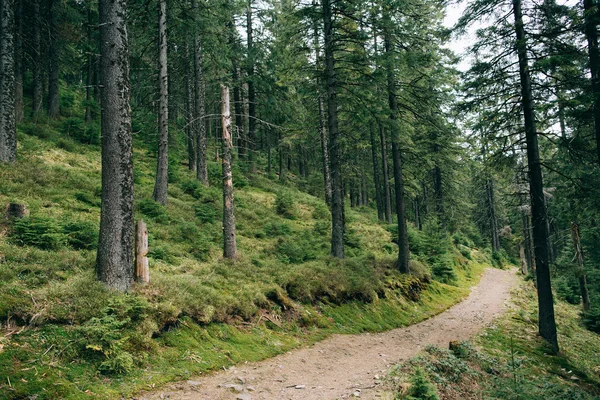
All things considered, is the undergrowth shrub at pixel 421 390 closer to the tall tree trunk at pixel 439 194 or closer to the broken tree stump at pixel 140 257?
the broken tree stump at pixel 140 257

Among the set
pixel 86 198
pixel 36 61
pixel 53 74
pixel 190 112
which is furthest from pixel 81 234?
pixel 53 74

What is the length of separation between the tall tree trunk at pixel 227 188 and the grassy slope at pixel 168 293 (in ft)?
1.71

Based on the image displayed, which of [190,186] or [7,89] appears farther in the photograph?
[190,186]

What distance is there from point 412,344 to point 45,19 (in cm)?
2498

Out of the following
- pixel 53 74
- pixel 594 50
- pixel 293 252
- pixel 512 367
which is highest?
pixel 53 74

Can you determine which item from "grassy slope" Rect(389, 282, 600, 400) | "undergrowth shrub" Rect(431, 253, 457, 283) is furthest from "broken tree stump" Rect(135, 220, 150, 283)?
"undergrowth shrub" Rect(431, 253, 457, 283)

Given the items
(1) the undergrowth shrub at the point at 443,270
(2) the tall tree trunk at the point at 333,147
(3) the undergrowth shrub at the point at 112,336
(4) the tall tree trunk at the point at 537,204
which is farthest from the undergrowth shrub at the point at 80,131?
(1) the undergrowth shrub at the point at 443,270

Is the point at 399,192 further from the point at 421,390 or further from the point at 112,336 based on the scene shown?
the point at 112,336

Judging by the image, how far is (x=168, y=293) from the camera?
6926 mm

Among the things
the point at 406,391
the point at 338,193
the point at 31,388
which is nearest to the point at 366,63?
the point at 338,193

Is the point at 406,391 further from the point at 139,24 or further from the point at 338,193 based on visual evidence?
the point at 139,24

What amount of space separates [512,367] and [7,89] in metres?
17.7

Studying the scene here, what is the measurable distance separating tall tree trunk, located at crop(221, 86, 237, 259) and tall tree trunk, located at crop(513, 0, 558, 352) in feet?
32.7

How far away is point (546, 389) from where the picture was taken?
283 inches
